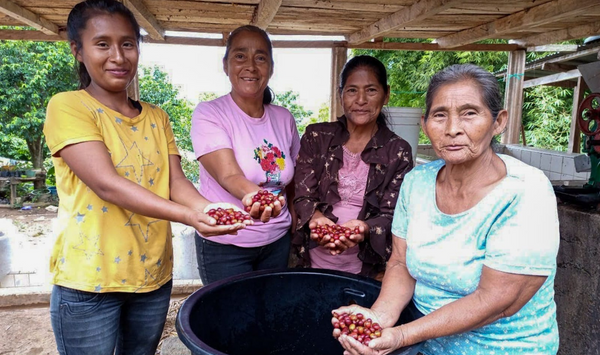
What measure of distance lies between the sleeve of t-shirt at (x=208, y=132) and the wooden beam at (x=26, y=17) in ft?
9.05

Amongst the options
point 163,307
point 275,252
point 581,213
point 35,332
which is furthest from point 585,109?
point 35,332

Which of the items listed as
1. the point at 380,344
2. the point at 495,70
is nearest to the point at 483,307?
the point at 380,344

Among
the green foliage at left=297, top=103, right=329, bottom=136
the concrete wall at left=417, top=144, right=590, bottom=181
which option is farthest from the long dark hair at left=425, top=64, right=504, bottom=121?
the green foliage at left=297, top=103, right=329, bottom=136

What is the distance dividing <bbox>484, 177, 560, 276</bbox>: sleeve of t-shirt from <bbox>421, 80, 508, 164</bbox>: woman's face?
7.4 inches

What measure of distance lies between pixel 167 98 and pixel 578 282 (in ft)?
32.9

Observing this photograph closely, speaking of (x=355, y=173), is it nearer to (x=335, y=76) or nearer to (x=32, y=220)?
(x=335, y=76)

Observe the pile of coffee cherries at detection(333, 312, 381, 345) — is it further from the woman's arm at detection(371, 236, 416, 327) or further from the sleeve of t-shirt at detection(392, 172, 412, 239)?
the sleeve of t-shirt at detection(392, 172, 412, 239)

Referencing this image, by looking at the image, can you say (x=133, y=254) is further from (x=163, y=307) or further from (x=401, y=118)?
(x=401, y=118)

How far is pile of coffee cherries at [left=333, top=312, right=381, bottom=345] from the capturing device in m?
1.18

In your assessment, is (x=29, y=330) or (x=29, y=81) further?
(x=29, y=81)

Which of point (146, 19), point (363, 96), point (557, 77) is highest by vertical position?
point (146, 19)

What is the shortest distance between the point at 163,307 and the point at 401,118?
2.04 m

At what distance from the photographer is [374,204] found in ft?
6.07

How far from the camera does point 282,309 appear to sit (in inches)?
66.4
